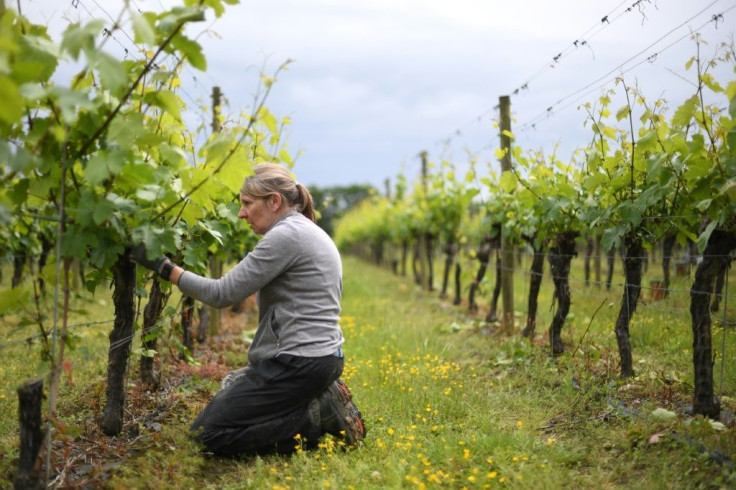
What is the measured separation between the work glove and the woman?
1.08 ft

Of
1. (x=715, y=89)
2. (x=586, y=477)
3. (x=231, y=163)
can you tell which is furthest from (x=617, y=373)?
(x=231, y=163)

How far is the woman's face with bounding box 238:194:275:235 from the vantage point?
150 inches

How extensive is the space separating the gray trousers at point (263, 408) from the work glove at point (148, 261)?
0.87m

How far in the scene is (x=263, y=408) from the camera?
3637 mm

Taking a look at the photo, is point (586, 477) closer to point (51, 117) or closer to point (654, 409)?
point (654, 409)

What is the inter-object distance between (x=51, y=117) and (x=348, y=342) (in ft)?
15.7

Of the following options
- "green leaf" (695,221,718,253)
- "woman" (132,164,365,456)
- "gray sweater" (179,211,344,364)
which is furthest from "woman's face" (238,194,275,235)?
"green leaf" (695,221,718,253)

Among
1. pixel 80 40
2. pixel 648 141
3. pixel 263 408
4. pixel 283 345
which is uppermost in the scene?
pixel 80 40

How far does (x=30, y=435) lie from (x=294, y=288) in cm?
157

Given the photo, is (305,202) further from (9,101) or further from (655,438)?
(655,438)

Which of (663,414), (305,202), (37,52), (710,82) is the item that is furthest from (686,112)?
(37,52)

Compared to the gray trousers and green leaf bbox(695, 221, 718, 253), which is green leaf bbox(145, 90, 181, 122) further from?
green leaf bbox(695, 221, 718, 253)

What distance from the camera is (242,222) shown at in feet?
22.0

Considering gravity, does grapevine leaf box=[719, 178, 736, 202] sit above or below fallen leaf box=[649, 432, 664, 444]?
above
